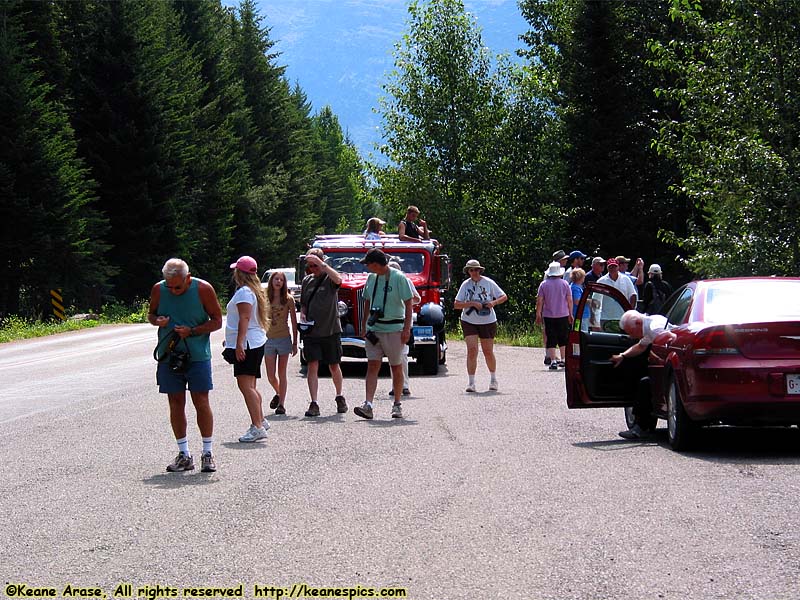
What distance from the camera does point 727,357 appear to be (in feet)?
34.2

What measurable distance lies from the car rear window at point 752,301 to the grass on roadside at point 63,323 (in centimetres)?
2742

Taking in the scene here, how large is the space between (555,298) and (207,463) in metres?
11.9

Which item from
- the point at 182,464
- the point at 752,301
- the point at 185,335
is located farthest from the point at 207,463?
the point at 752,301

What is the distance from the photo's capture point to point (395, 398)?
46.4 ft

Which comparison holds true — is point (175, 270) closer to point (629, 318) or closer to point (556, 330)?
point (629, 318)

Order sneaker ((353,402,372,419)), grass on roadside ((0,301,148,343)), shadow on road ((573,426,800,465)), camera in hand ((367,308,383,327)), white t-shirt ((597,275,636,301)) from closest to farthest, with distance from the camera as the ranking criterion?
shadow on road ((573,426,800,465)) < sneaker ((353,402,372,419)) < camera in hand ((367,308,383,327)) < white t-shirt ((597,275,636,301)) < grass on roadside ((0,301,148,343))

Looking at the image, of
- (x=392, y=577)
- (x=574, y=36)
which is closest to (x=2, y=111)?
(x=574, y=36)

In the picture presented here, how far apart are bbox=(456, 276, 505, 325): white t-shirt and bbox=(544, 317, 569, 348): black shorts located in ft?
8.99

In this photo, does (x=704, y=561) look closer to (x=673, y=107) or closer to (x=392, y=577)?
(x=392, y=577)

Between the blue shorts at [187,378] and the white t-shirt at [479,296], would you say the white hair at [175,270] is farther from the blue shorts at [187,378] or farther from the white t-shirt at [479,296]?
the white t-shirt at [479,296]

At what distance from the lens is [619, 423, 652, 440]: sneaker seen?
12.0 meters

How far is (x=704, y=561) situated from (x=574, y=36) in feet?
133

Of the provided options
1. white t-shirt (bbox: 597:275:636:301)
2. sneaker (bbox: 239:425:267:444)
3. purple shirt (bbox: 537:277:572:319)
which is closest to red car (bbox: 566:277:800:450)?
sneaker (bbox: 239:425:267:444)

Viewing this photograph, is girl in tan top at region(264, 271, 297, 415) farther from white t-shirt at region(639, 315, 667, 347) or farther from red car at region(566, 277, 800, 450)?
white t-shirt at region(639, 315, 667, 347)
